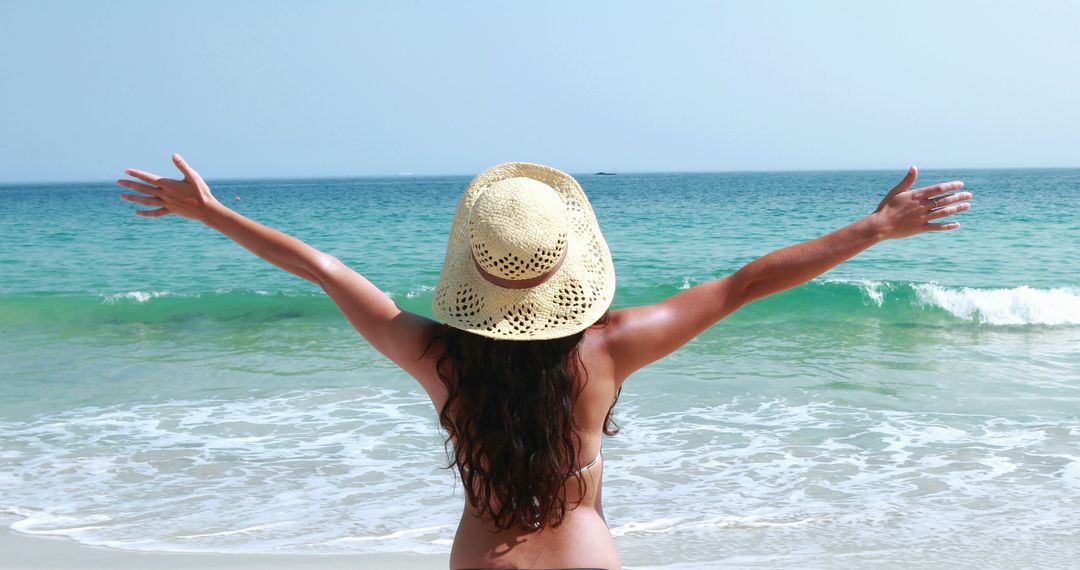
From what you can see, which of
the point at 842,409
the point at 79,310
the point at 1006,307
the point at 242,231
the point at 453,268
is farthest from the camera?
the point at 79,310

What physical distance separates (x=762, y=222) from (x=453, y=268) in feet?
82.4

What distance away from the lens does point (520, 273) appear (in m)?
1.73

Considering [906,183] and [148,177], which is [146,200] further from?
[906,183]

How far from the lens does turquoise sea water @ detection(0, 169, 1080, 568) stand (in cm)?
415

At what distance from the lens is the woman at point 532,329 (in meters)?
1.74

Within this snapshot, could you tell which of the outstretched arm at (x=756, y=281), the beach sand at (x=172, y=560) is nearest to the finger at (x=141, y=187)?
the outstretched arm at (x=756, y=281)

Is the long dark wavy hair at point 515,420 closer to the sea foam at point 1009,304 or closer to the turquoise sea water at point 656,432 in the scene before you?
the turquoise sea water at point 656,432

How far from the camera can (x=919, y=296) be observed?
11.8 m

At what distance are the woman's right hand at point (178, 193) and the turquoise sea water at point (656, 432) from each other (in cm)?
227

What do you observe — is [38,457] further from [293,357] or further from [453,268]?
[453,268]

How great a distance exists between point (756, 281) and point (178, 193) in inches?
48.4

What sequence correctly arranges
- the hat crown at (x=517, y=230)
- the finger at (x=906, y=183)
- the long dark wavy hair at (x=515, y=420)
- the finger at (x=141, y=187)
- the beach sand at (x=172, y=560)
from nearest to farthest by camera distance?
the hat crown at (x=517, y=230), the long dark wavy hair at (x=515, y=420), the finger at (x=906, y=183), the finger at (x=141, y=187), the beach sand at (x=172, y=560)

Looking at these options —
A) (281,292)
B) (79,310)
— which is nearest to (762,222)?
(281,292)

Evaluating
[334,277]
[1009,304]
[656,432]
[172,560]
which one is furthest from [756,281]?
[1009,304]
